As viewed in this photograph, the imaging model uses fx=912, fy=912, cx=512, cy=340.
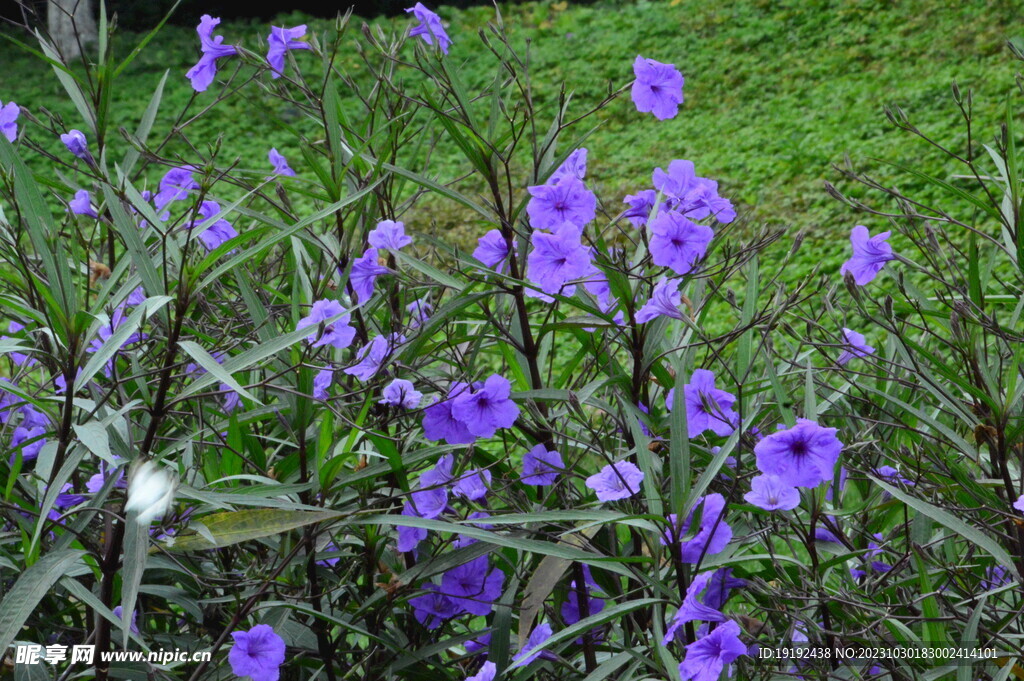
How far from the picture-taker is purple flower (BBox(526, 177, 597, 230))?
1.20 meters

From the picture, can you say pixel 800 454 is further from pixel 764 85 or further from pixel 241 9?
pixel 241 9

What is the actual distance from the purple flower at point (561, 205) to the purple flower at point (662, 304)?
0.43 feet

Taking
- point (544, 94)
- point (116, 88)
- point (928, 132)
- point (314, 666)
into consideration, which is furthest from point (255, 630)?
point (116, 88)

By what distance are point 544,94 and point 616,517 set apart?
7.75 metres

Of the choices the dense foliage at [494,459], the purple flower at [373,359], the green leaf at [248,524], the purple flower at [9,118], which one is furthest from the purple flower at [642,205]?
the purple flower at [9,118]

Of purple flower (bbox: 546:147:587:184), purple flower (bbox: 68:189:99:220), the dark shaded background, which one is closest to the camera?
purple flower (bbox: 546:147:587:184)

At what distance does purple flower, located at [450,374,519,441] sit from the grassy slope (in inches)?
141

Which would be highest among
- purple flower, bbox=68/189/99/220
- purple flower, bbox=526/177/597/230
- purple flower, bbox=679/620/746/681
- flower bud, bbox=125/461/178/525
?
purple flower, bbox=68/189/99/220

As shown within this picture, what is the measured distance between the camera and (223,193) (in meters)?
7.11

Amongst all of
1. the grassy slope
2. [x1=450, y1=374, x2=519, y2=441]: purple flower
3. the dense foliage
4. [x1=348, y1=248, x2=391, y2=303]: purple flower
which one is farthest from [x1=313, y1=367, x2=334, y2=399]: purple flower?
the grassy slope

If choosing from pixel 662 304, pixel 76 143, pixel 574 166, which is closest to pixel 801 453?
pixel 662 304

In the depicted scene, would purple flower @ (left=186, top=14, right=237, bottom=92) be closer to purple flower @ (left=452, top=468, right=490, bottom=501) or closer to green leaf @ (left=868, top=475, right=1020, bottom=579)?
purple flower @ (left=452, top=468, right=490, bottom=501)

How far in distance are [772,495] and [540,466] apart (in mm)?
338

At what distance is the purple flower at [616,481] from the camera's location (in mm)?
1080
